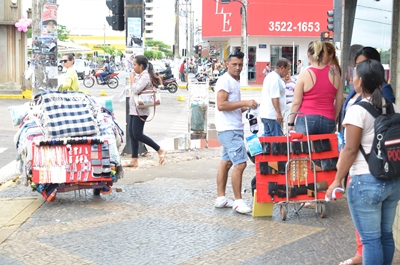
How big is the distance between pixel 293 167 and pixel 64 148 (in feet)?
9.29

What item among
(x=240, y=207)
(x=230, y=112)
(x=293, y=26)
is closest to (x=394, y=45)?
(x=230, y=112)

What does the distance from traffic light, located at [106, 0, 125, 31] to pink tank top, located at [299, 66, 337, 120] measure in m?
6.39

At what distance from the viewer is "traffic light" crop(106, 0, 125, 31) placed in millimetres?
12663

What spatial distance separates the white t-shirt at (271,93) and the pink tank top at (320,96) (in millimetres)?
1410

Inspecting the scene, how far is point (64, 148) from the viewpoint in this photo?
25.9 feet

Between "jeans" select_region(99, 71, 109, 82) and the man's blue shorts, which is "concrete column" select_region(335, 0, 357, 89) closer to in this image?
the man's blue shorts

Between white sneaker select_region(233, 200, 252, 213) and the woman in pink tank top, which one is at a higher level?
the woman in pink tank top

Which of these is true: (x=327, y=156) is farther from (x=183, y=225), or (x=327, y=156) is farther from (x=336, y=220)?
(x=183, y=225)

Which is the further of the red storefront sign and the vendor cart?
the red storefront sign

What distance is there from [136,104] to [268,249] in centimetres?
510

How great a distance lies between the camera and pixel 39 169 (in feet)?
25.6

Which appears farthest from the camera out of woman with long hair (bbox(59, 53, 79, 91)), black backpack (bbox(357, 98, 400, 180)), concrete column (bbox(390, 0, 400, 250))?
woman with long hair (bbox(59, 53, 79, 91))

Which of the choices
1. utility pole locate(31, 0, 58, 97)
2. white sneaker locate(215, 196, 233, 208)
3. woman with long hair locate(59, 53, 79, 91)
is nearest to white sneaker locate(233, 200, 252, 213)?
white sneaker locate(215, 196, 233, 208)

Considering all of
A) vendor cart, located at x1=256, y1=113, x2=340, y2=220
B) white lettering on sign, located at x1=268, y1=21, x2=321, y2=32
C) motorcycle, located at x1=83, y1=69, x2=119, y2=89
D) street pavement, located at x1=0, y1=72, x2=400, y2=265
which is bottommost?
street pavement, located at x1=0, y1=72, x2=400, y2=265
